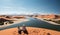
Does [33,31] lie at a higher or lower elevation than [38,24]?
lower

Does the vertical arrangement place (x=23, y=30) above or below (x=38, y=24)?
below

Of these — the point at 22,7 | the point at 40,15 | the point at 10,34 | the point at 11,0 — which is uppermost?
the point at 11,0

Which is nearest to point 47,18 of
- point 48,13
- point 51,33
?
point 48,13

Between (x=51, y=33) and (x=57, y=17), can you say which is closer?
(x=51, y=33)

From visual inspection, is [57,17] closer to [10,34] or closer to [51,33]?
[51,33]

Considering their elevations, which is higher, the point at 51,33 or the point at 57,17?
the point at 57,17

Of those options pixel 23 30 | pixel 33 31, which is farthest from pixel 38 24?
pixel 23 30

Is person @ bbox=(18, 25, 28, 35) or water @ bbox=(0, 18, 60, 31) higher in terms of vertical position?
water @ bbox=(0, 18, 60, 31)

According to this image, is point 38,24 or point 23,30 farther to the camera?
point 38,24

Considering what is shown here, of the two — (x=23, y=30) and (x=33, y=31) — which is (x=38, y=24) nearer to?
(x=33, y=31)
